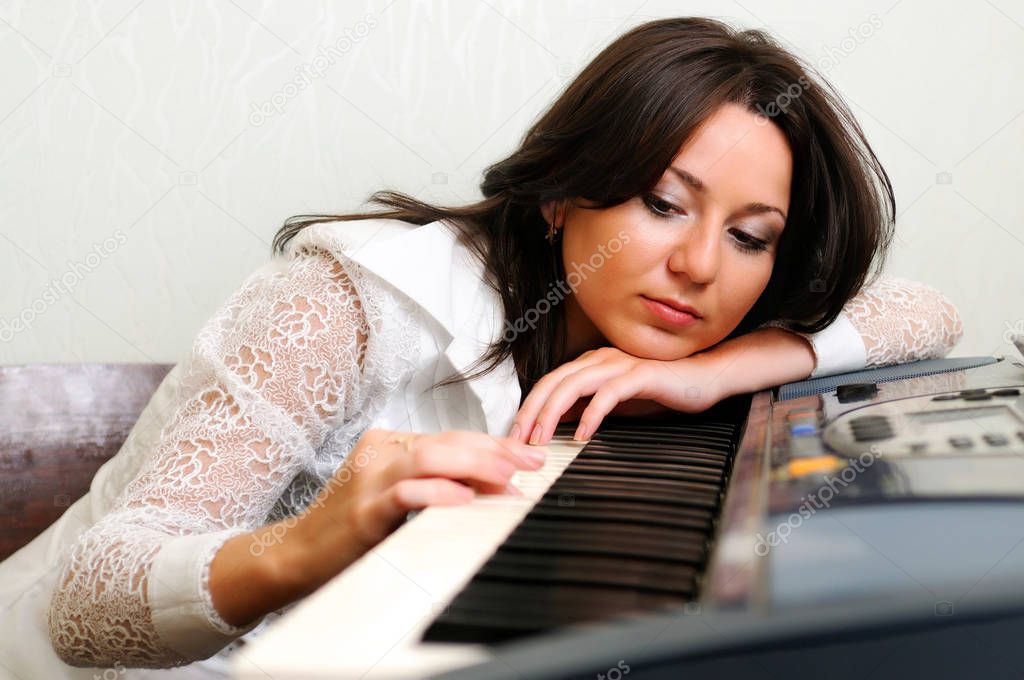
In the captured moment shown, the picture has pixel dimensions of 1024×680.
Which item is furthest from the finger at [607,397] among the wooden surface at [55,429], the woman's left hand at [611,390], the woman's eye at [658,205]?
the wooden surface at [55,429]

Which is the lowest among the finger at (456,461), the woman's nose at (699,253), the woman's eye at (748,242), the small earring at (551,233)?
the finger at (456,461)

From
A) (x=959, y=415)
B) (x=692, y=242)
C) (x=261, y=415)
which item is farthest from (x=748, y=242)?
(x=261, y=415)

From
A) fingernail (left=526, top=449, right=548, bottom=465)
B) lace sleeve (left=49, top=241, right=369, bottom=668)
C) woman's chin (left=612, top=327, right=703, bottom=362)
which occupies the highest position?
woman's chin (left=612, top=327, right=703, bottom=362)

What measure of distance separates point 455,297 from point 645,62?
46cm

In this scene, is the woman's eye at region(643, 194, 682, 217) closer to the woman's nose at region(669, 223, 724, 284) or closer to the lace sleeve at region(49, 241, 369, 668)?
the woman's nose at region(669, 223, 724, 284)

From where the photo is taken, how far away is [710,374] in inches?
53.5

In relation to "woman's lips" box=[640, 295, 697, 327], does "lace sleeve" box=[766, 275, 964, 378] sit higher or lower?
higher

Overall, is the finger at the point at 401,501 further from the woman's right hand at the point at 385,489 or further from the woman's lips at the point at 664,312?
the woman's lips at the point at 664,312

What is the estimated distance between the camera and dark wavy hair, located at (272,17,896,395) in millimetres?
1310

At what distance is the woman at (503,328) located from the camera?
92 centimetres

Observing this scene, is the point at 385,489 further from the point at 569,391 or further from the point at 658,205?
the point at 658,205

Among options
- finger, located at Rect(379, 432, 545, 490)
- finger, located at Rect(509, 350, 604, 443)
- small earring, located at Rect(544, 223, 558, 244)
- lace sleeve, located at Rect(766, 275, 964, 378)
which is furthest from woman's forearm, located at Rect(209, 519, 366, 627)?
lace sleeve, located at Rect(766, 275, 964, 378)

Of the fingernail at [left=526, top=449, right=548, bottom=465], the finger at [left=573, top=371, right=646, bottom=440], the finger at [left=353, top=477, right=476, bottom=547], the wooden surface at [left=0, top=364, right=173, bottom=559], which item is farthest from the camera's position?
the wooden surface at [left=0, top=364, right=173, bottom=559]

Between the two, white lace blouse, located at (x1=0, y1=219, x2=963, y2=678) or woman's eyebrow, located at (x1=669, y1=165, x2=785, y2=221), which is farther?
woman's eyebrow, located at (x1=669, y1=165, x2=785, y2=221)
